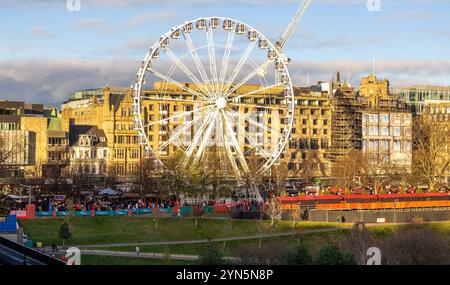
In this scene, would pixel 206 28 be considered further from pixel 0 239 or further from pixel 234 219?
pixel 0 239

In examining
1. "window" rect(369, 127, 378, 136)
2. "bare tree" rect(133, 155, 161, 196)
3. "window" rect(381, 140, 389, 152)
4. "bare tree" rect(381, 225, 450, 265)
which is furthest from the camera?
"window" rect(381, 140, 389, 152)

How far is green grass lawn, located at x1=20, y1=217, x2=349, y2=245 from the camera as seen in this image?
254 feet

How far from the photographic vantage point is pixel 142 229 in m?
82.2

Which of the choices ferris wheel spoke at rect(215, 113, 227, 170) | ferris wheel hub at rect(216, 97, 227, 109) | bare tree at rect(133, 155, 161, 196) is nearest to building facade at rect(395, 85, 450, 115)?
bare tree at rect(133, 155, 161, 196)

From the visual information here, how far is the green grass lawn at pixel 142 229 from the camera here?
254ft

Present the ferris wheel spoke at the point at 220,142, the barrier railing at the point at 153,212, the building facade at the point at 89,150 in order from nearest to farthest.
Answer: the barrier railing at the point at 153,212
the ferris wheel spoke at the point at 220,142
the building facade at the point at 89,150

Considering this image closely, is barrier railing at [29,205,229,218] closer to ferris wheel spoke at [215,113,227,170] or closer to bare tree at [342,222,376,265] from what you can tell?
ferris wheel spoke at [215,113,227,170]

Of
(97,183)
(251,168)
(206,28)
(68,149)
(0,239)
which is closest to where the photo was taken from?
(0,239)

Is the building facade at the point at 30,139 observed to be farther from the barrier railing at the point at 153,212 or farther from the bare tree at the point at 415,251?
the bare tree at the point at 415,251

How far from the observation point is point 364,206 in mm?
98188

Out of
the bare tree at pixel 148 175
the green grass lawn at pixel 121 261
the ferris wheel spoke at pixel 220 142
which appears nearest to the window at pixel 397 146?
the bare tree at pixel 148 175
